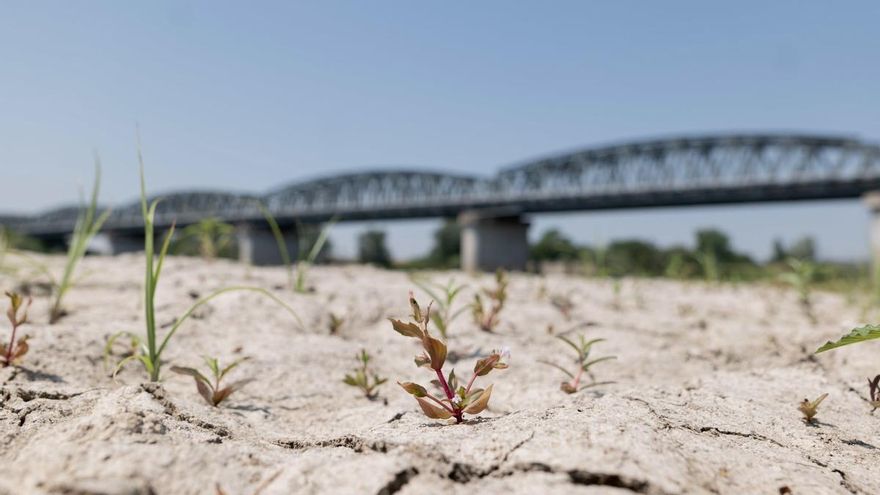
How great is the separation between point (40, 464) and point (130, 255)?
15.9 feet

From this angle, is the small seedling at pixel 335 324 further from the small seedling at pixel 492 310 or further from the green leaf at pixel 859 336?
the green leaf at pixel 859 336

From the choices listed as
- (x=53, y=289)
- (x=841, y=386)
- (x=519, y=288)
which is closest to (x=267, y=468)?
(x=841, y=386)

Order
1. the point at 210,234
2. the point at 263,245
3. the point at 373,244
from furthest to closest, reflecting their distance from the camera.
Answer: the point at 373,244 → the point at 263,245 → the point at 210,234

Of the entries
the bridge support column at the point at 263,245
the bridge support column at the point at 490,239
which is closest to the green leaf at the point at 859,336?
the bridge support column at the point at 490,239

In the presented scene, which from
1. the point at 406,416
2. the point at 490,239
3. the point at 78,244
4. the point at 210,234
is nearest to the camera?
the point at 406,416

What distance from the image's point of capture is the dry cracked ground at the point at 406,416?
0.90 meters

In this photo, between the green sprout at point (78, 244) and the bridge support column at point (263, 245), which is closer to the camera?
the green sprout at point (78, 244)

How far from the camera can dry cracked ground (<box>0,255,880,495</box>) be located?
0.90 m

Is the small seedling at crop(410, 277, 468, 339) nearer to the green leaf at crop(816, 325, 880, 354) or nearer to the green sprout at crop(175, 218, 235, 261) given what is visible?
the green leaf at crop(816, 325, 880, 354)

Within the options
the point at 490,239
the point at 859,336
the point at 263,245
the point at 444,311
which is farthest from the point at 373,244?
the point at 859,336

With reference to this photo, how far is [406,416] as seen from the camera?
137 centimetres

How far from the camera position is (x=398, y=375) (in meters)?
1.92

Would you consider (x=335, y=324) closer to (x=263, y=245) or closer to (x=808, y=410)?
(x=808, y=410)

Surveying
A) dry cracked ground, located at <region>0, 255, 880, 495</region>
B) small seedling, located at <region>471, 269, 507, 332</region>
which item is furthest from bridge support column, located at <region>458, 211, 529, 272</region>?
dry cracked ground, located at <region>0, 255, 880, 495</region>
